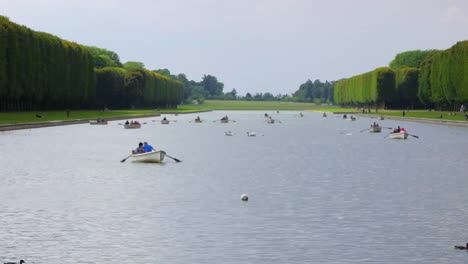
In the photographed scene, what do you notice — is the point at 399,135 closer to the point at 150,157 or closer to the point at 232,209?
the point at 150,157

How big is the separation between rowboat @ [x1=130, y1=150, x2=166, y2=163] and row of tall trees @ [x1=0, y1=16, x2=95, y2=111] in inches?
2418

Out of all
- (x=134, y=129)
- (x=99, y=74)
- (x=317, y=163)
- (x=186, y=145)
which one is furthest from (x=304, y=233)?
(x=99, y=74)

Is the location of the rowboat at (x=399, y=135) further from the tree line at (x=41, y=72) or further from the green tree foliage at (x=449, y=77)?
the green tree foliage at (x=449, y=77)

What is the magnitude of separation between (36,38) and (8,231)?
345 feet

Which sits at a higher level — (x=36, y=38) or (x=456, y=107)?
(x=36, y=38)

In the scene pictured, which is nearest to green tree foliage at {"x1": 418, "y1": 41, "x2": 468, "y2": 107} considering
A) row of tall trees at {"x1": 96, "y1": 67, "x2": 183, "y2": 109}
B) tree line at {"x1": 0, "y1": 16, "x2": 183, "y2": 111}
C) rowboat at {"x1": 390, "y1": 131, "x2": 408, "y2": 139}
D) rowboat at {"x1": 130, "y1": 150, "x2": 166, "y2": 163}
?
tree line at {"x1": 0, "y1": 16, "x2": 183, "y2": 111}

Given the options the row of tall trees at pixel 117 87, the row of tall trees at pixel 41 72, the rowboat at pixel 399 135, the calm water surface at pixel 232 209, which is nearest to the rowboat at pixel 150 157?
the calm water surface at pixel 232 209

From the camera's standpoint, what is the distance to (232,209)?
2802 cm

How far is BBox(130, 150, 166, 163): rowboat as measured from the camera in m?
47.9

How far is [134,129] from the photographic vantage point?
97.2 meters

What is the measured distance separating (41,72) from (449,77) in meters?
70.4

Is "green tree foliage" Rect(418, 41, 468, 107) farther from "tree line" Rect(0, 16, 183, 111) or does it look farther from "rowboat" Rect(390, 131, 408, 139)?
"rowboat" Rect(390, 131, 408, 139)

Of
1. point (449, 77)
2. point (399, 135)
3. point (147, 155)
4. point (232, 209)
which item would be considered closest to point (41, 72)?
point (399, 135)

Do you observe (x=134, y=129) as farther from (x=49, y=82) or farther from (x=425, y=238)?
(x=425, y=238)
